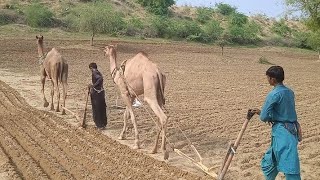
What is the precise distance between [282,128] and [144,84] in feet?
12.5

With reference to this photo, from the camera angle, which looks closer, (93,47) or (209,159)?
(209,159)

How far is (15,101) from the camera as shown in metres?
14.1

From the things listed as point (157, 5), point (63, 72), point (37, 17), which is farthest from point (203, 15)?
point (63, 72)

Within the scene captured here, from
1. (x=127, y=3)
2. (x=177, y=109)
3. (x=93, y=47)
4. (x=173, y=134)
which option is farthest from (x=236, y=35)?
(x=173, y=134)

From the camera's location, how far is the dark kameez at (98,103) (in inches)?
431

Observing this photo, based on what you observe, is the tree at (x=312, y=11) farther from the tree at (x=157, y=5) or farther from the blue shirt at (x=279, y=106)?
the tree at (x=157, y=5)

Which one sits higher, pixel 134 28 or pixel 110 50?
pixel 110 50

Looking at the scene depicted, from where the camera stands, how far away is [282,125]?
613 cm

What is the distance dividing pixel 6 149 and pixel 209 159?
3903 mm

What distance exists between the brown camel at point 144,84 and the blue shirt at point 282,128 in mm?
2974

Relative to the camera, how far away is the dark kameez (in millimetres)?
10953

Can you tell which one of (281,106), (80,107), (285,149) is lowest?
(80,107)

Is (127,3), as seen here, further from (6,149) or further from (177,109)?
(6,149)

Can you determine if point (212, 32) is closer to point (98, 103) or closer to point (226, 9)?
point (226, 9)
